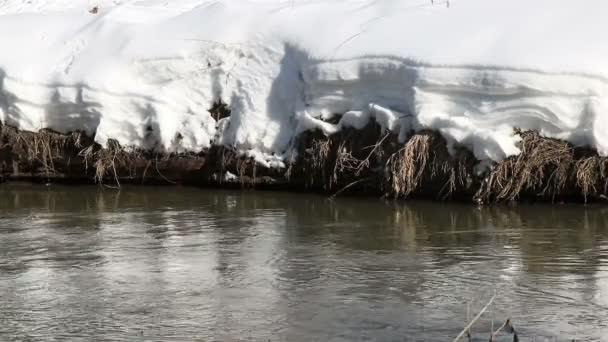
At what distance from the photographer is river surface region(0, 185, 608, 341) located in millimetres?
6473

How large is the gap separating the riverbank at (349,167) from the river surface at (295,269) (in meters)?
0.20

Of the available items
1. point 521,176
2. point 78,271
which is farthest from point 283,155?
point 78,271

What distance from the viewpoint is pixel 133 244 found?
9242mm

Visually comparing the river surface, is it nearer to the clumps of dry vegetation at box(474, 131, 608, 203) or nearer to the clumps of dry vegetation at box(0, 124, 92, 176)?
the clumps of dry vegetation at box(474, 131, 608, 203)

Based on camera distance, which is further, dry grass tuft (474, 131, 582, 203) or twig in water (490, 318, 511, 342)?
dry grass tuft (474, 131, 582, 203)

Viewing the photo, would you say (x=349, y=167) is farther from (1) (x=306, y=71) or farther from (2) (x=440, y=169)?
(1) (x=306, y=71)

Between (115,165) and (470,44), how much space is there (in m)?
4.00

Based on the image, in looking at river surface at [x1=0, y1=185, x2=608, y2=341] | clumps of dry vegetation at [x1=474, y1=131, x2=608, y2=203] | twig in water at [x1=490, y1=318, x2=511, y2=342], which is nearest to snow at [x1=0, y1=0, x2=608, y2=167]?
clumps of dry vegetation at [x1=474, y1=131, x2=608, y2=203]

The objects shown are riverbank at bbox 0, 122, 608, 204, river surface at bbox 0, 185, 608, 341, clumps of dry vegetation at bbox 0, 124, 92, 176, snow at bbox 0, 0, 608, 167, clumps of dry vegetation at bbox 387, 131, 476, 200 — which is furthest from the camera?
clumps of dry vegetation at bbox 0, 124, 92, 176

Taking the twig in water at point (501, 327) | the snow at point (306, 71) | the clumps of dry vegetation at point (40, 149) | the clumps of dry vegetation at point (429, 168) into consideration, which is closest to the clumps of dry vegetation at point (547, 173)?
the snow at point (306, 71)

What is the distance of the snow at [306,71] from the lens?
35.1ft

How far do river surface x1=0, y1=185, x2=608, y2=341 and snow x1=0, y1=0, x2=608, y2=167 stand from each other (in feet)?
2.62

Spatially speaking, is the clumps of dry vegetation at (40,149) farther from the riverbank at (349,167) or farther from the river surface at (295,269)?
the river surface at (295,269)

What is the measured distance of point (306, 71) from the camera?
12.2 m
